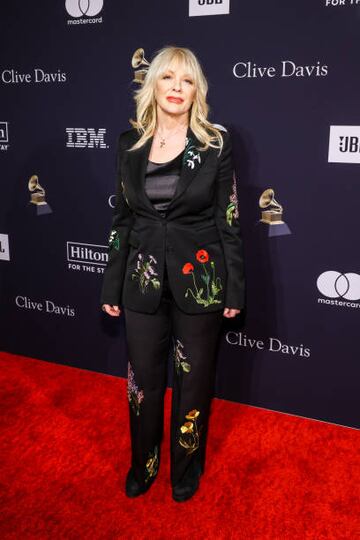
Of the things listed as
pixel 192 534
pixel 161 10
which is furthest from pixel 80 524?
pixel 161 10

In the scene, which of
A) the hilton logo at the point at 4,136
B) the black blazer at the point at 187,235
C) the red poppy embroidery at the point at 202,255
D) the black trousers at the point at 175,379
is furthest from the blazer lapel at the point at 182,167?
the hilton logo at the point at 4,136

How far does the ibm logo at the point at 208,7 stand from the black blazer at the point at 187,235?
810mm

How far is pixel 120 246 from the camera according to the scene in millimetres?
2209

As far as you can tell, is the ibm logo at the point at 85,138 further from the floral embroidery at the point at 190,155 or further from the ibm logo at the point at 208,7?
the floral embroidery at the point at 190,155

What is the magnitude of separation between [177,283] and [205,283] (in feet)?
0.37

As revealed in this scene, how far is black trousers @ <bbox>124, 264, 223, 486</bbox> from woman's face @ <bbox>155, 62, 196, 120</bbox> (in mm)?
647

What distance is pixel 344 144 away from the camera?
2.45m

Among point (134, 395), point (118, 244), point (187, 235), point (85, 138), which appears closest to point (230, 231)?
point (187, 235)

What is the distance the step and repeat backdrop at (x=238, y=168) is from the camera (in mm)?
2465

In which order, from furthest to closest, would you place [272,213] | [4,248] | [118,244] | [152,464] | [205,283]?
[4,248], [272,213], [152,464], [118,244], [205,283]

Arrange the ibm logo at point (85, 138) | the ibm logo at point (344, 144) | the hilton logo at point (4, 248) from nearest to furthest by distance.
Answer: the ibm logo at point (344, 144) → the ibm logo at point (85, 138) → the hilton logo at point (4, 248)

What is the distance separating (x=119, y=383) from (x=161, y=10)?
204 centimetres

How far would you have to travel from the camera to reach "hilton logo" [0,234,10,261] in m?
3.46

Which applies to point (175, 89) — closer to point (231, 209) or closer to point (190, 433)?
point (231, 209)
